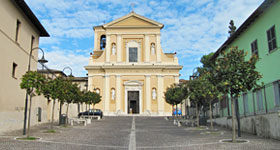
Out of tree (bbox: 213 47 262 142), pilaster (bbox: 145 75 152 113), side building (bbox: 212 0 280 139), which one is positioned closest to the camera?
tree (bbox: 213 47 262 142)

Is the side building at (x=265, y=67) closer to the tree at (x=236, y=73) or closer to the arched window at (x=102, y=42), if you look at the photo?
the tree at (x=236, y=73)

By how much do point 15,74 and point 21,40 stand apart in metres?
2.60

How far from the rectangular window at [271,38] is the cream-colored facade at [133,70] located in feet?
97.0

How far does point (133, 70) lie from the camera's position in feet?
153

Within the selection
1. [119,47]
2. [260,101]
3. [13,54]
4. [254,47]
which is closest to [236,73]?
[260,101]

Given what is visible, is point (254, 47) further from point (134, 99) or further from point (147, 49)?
point (134, 99)

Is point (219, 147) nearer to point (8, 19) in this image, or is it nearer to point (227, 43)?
point (8, 19)

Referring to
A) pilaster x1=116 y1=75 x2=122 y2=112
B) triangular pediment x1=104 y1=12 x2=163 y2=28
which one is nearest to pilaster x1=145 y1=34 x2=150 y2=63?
triangular pediment x1=104 y1=12 x2=163 y2=28

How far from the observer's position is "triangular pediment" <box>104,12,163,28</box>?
158 feet

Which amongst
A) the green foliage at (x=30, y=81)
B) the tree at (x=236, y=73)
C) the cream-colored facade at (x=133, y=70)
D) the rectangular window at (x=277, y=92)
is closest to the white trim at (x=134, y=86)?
the cream-colored facade at (x=133, y=70)

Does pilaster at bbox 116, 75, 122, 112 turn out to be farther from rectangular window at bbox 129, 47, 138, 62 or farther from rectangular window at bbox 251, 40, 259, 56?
rectangular window at bbox 251, 40, 259, 56

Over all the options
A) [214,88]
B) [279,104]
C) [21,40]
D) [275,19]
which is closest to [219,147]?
[214,88]

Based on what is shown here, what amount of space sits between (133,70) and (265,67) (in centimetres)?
3098

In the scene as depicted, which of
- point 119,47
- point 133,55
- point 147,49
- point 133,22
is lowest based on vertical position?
point 133,55
